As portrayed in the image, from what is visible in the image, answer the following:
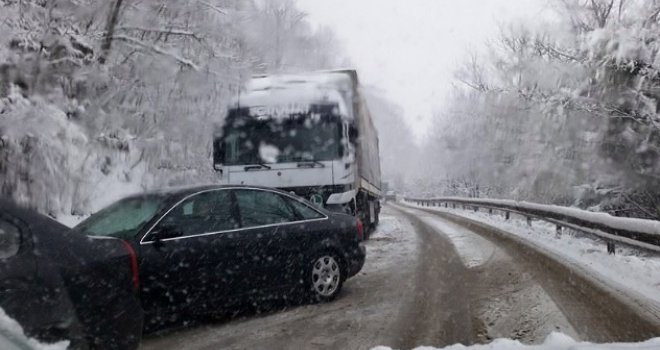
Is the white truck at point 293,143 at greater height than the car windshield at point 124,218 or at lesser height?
greater

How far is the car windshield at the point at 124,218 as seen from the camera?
5121 millimetres

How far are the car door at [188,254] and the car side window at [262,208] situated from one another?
17 cm

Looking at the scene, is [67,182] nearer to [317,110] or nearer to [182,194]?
[317,110]

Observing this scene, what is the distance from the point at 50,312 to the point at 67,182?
8580 millimetres

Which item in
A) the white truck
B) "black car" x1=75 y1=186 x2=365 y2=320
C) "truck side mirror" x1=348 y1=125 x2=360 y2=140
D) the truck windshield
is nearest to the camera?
"black car" x1=75 y1=186 x2=365 y2=320

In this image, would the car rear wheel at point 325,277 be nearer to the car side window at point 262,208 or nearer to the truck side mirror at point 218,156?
the car side window at point 262,208

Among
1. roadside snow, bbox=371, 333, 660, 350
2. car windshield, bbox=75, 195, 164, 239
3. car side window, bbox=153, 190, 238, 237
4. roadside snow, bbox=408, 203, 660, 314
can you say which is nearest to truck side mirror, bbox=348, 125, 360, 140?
roadside snow, bbox=408, 203, 660, 314

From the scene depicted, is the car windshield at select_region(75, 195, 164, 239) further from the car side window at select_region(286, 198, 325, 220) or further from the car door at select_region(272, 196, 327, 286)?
the car side window at select_region(286, 198, 325, 220)

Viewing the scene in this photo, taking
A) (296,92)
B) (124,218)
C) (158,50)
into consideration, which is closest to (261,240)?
(124,218)

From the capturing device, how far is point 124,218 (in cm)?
534

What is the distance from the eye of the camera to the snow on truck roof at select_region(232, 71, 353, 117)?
34.1 feet

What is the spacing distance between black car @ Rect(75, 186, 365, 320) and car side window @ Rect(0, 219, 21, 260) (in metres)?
1.87

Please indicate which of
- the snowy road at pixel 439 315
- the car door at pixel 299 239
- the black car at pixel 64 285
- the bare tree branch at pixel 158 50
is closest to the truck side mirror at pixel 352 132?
the snowy road at pixel 439 315

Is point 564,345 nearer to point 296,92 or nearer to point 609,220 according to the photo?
point 609,220
